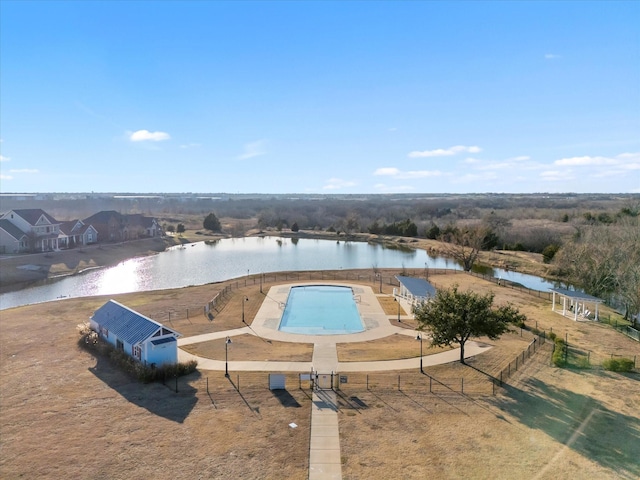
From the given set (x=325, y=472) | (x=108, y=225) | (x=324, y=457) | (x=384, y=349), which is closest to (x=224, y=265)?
(x=108, y=225)

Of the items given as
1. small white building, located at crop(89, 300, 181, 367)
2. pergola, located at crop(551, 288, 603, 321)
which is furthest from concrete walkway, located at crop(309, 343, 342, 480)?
pergola, located at crop(551, 288, 603, 321)

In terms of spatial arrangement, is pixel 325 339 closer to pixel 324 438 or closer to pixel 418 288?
pixel 418 288

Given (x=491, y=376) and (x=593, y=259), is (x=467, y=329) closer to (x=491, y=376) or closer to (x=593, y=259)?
(x=491, y=376)

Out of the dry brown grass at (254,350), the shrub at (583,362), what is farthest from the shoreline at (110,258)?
the shrub at (583,362)

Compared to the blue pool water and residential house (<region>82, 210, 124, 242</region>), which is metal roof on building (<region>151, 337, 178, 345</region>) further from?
residential house (<region>82, 210, 124, 242</region>)

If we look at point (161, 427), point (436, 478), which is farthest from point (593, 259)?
point (161, 427)

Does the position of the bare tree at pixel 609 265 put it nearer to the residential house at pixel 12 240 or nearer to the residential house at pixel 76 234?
the residential house at pixel 76 234

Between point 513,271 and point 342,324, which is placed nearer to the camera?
point 342,324
